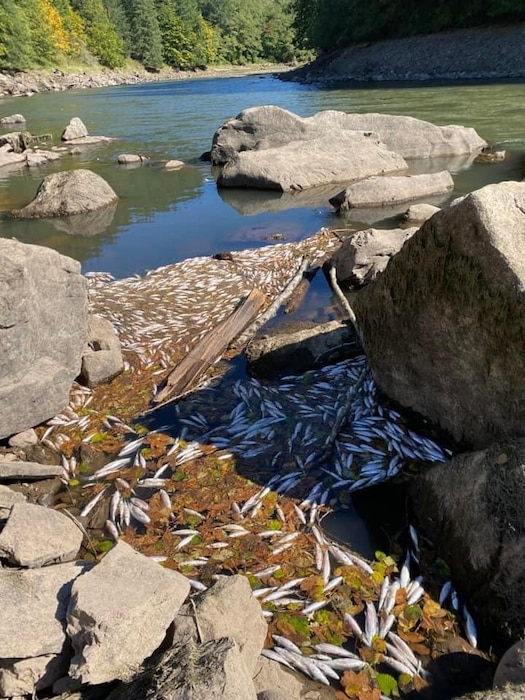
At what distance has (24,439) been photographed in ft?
23.4

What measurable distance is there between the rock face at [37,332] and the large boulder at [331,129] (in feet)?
57.9

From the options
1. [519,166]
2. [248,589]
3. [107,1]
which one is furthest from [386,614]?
[107,1]

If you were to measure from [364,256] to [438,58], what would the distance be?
185 feet

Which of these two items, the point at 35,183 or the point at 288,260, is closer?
the point at 288,260

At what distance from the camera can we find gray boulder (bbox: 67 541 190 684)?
3.69 m

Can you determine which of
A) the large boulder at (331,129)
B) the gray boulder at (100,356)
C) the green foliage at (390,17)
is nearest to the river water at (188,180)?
the large boulder at (331,129)

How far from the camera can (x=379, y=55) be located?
64.6m

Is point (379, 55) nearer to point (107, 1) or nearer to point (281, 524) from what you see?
point (281, 524)

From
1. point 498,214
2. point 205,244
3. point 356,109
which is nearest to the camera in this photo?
point 498,214

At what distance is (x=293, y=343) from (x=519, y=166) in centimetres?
1653

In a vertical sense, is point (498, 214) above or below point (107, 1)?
below

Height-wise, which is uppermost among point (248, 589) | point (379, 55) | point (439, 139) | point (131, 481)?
point (379, 55)

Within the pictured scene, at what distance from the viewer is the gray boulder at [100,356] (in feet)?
27.5

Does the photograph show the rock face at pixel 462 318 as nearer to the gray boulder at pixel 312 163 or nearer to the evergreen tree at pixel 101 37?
the gray boulder at pixel 312 163
